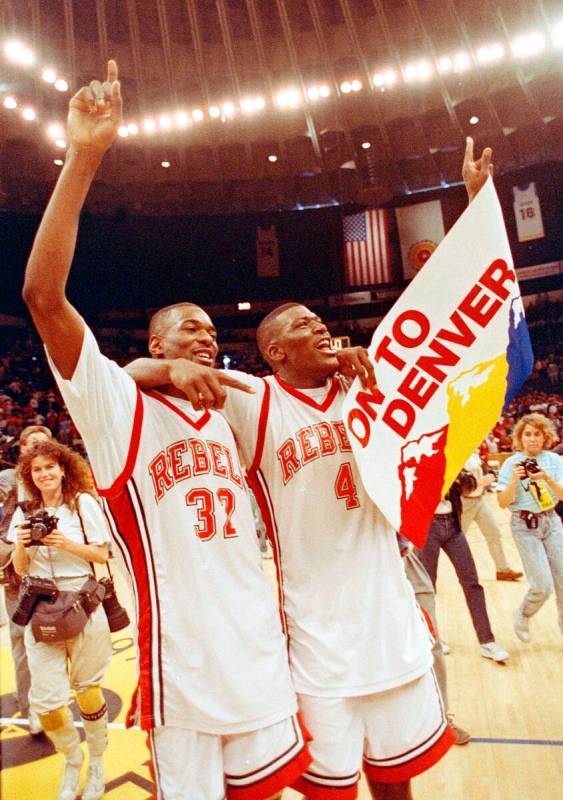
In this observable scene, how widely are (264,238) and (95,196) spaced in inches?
249

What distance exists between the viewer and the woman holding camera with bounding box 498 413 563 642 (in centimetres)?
419

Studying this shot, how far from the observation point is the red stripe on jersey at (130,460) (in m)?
1.67

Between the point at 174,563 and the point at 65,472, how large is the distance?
1.72m

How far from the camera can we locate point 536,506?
4.28 m

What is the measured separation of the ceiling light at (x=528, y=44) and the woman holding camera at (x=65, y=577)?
49.0ft

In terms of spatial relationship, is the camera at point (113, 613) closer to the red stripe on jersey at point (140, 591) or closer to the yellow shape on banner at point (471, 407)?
the red stripe on jersey at point (140, 591)

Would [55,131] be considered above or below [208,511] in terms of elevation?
above

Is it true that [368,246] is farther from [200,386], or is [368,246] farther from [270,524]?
[200,386]

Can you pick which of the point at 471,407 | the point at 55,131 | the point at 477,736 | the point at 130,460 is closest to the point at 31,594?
the point at 130,460

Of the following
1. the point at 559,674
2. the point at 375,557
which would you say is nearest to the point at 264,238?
the point at 559,674

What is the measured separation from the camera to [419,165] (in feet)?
61.3

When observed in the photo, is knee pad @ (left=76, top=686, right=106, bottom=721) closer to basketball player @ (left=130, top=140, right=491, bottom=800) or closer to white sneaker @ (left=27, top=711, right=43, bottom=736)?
white sneaker @ (left=27, top=711, right=43, bottom=736)

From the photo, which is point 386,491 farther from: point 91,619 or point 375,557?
point 91,619

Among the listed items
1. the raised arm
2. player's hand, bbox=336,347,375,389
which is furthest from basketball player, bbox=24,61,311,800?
player's hand, bbox=336,347,375,389
